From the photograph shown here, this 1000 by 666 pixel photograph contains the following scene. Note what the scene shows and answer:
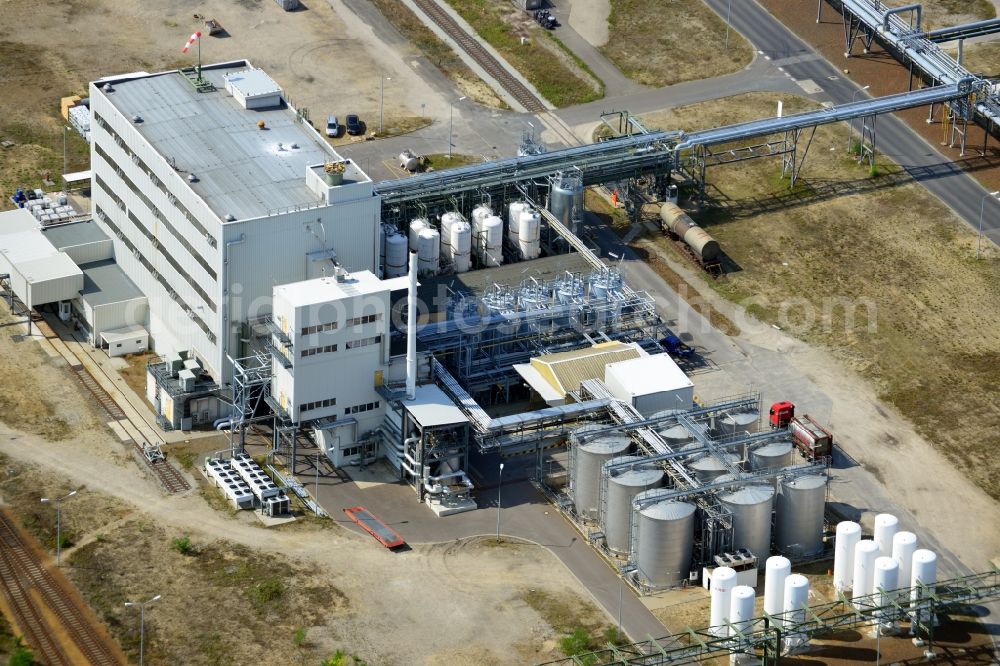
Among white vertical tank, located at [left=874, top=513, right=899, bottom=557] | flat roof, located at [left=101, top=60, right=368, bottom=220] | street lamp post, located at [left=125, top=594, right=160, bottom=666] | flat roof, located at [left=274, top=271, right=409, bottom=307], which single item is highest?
flat roof, located at [left=101, top=60, right=368, bottom=220]

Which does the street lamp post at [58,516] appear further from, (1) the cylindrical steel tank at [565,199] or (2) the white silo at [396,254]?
(1) the cylindrical steel tank at [565,199]

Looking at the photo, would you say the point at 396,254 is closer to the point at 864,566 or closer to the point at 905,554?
the point at 864,566

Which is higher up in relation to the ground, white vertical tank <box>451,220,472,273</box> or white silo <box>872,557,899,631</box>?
white vertical tank <box>451,220,472,273</box>

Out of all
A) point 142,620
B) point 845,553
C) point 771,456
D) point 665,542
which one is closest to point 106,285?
point 142,620

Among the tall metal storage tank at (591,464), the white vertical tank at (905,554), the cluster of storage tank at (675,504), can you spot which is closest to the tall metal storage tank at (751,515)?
the cluster of storage tank at (675,504)

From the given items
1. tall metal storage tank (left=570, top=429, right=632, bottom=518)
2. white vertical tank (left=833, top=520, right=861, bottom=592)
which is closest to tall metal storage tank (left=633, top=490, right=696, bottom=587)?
tall metal storage tank (left=570, top=429, right=632, bottom=518)

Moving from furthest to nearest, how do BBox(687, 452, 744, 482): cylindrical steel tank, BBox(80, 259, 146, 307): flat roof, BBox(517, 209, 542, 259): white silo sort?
BBox(517, 209, 542, 259): white silo → BBox(80, 259, 146, 307): flat roof → BBox(687, 452, 744, 482): cylindrical steel tank

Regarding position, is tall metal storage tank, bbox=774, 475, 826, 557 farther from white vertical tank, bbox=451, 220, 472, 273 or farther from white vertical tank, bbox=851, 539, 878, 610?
white vertical tank, bbox=451, 220, 472, 273
